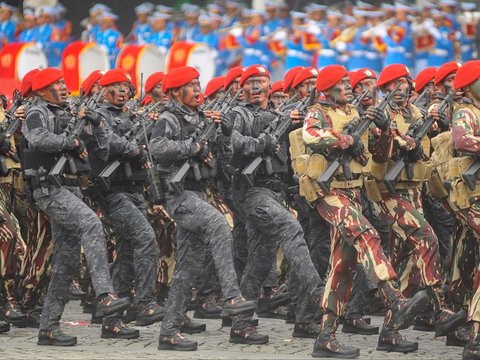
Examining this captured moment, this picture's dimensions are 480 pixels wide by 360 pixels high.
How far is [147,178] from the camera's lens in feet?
45.5

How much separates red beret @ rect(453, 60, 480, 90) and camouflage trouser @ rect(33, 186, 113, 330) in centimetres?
299

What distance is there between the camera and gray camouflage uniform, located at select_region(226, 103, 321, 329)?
12906 mm

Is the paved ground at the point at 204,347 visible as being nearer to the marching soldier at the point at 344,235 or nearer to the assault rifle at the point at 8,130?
the marching soldier at the point at 344,235

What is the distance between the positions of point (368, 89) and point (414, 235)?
67.7 inches

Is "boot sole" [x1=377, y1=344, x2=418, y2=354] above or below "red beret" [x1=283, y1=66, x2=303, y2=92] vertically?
below

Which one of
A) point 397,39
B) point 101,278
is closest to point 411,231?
point 101,278

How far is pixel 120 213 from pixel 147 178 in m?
0.46

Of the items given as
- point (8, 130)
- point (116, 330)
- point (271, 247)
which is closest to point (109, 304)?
point (116, 330)

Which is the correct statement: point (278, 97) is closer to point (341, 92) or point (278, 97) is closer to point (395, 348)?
point (341, 92)

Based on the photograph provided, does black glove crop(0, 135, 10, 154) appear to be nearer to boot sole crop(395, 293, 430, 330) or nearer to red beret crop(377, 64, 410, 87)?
red beret crop(377, 64, 410, 87)

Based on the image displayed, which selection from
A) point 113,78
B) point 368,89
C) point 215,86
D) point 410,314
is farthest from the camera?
point 215,86

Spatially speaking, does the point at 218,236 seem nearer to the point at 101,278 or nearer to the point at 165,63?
the point at 101,278

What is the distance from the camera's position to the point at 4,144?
13.9 meters

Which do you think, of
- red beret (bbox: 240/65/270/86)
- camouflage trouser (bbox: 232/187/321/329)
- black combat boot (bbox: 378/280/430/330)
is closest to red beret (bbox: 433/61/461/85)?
red beret (bbox: 240/65/270/86)
